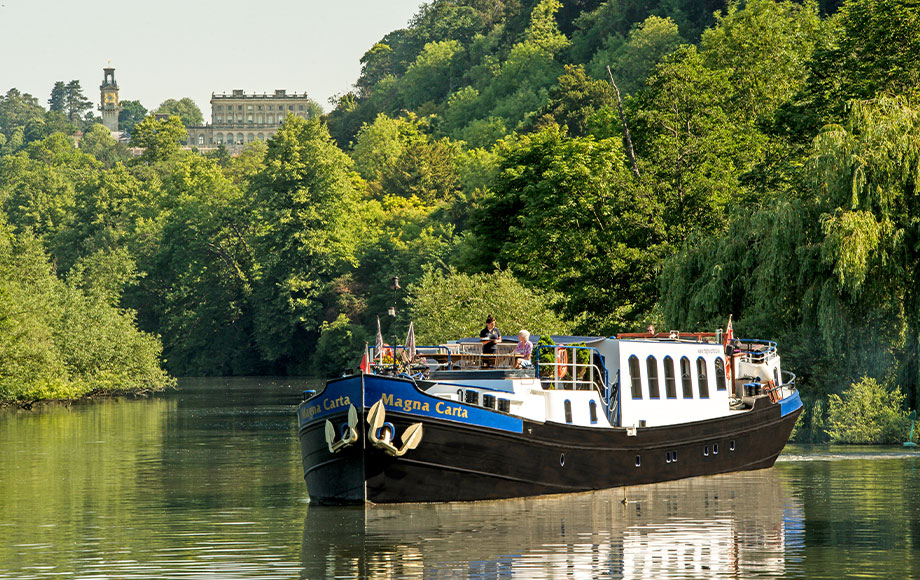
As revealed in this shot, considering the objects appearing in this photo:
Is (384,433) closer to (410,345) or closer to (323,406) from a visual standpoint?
(323,406)

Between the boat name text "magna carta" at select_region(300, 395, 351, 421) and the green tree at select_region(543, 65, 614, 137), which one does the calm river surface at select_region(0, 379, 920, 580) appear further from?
the green tree at select_region(543, 65, 614, 137)

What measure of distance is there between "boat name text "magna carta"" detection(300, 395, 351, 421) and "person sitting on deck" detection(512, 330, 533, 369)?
5.04 m

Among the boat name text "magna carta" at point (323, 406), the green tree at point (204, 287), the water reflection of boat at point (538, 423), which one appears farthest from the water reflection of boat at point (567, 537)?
the green tree at point (204, 287)

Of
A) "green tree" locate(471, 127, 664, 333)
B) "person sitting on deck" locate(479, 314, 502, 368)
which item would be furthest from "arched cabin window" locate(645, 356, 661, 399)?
"green tree" locate(471, 127, 664, 333)

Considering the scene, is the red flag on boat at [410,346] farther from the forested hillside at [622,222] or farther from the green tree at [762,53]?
the green tree at [762,53]

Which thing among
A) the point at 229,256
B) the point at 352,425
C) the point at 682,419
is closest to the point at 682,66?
the point at 682,419

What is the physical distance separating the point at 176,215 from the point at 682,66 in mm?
90296

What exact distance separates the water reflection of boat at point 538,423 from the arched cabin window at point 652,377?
0.08 ft

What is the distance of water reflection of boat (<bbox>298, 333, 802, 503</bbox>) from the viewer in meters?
30.9

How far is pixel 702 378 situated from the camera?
3869cm

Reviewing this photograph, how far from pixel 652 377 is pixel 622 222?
29.2 m

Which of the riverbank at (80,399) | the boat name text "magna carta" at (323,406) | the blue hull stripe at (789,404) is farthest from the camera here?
the riverbank at (80,399)

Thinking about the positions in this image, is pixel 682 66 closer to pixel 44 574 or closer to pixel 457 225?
pixel 44 574

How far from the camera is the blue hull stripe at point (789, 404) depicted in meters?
41.9
